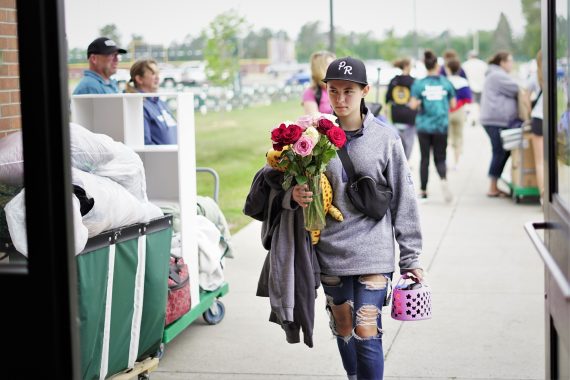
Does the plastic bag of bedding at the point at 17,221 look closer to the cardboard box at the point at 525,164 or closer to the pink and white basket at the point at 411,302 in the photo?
the pink and white basket at the point at 411,302

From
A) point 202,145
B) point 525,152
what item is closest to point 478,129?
point 202,145

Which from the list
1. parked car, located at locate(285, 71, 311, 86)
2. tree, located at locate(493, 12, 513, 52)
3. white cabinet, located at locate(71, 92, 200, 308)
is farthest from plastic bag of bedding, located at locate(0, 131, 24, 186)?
tree, located at locate(493, 12, 513, 52)

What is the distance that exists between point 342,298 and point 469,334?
7.46ft

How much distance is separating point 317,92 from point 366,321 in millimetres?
4445

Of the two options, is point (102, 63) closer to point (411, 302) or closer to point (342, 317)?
point (342, 317)

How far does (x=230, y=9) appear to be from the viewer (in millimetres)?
26672

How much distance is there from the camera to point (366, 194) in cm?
442

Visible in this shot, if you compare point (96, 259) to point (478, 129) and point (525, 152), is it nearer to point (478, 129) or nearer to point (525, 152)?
point (525, 152)

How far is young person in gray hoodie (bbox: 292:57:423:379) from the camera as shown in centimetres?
450

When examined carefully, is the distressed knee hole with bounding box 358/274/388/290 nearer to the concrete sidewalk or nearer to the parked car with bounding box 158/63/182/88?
the concrete sidewalk

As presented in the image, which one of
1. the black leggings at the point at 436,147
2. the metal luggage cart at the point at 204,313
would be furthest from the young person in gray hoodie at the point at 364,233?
the black leggings at the point at 436,147

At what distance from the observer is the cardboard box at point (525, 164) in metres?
12.4

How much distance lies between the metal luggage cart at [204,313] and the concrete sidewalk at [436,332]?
75 mm

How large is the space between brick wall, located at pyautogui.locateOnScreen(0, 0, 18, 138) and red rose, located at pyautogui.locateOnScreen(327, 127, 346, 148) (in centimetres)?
135
